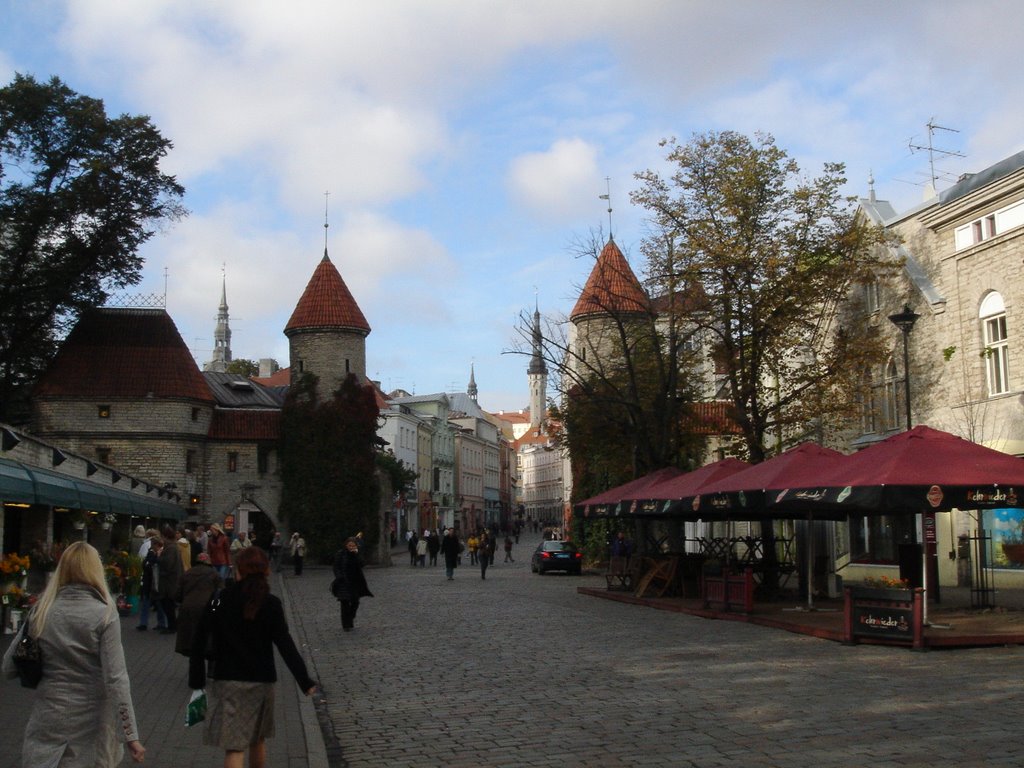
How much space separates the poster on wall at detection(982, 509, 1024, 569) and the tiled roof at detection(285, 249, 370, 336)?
3627 cm

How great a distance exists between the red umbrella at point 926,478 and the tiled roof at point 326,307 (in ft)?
138

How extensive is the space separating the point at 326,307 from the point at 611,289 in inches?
715

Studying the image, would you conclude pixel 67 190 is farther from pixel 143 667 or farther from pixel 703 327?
pixel 143 667

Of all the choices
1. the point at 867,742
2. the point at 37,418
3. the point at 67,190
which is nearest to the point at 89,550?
the point at 867,742

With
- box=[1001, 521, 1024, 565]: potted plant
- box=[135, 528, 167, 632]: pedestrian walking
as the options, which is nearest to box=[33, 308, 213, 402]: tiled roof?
box=[135, 528, 167, 632]: pedestrian walking

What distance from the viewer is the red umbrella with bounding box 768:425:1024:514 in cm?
1584

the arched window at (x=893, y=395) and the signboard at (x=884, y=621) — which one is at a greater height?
the arched window at (x=893, y=395)

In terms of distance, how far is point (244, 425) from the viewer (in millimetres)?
56000

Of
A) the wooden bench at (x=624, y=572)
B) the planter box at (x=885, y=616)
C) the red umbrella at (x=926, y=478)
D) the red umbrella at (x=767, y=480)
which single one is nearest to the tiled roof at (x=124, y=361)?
the wooden bench at (x=624, y=572)

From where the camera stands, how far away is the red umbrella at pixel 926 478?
15844mm

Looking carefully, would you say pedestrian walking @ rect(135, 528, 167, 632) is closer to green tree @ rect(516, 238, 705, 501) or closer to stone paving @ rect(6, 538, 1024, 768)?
stone paving @ rect(6, 538, 1024, 768)

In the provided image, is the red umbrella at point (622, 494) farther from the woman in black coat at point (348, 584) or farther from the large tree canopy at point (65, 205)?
the large tree canopy at point (65, 205)

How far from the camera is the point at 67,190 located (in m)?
48.4

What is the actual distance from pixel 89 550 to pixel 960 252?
26.9m
